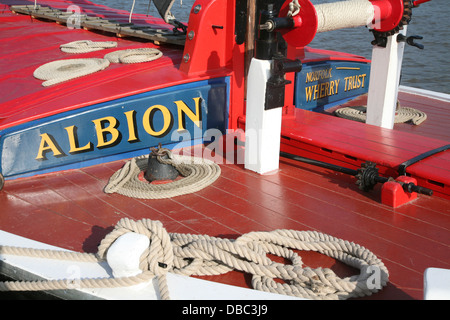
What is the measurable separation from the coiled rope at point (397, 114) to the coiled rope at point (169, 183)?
173 centimetres

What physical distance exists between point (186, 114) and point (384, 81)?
1.56m

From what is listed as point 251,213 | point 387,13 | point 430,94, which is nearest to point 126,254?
point 251,213

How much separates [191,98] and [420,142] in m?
1.62

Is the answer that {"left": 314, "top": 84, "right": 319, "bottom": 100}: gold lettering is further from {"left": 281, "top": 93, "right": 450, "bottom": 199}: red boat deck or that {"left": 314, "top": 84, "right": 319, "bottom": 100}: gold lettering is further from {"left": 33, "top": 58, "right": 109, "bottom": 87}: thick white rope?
{"left": 33, "top": 58, "right": 109, "bottom": 87}: thick white rope

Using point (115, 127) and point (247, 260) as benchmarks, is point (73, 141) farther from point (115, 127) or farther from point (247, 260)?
point (247, 260)

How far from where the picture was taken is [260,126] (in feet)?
10.8

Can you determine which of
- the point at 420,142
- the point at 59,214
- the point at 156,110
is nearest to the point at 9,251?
the point at 59,214

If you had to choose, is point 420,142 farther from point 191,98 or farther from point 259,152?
point 191,98

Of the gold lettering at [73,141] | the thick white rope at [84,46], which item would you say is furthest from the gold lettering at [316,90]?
the gold lettering at [73,141]

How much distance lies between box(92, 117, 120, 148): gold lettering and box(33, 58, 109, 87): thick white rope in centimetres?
60

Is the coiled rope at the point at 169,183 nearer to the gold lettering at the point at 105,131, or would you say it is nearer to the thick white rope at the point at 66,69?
the gold lettering at the point at 105,131

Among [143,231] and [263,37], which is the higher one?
[263,37]

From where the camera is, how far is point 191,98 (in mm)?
3758

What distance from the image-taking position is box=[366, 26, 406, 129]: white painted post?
396 cm
